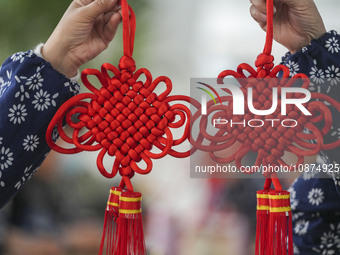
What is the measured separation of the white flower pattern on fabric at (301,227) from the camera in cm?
75

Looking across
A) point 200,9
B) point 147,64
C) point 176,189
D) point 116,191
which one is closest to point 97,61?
point 147,64

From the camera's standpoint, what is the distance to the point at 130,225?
1.60 ft

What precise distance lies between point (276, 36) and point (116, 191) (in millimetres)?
326

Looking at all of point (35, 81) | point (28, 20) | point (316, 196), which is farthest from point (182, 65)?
point (35, 81)

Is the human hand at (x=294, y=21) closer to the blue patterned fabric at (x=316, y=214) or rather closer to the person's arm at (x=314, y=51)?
the person's arm at (x=314, y=51)

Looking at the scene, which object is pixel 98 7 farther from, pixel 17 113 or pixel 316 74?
pixel 316 74

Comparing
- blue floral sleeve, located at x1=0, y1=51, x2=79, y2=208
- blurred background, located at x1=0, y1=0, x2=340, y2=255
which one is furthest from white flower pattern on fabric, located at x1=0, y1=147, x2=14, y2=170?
blurred background, located at x1=0, y1=0, x2=340, y2=255

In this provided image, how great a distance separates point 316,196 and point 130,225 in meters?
0.42

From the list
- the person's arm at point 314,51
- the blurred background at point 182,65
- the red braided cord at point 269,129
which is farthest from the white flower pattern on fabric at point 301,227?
the blurred background at point 182,65

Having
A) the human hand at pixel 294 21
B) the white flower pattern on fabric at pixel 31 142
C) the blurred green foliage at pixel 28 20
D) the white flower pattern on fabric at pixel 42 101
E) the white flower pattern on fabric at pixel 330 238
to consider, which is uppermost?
the blurred green foliage at pixel 28 20

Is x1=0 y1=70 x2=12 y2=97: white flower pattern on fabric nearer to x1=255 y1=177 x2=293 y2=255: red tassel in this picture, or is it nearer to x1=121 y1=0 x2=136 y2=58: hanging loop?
x1=121 y1=0 x2=136 y2=58: hanging loop

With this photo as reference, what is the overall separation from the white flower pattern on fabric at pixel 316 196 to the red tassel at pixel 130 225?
1.32 ft

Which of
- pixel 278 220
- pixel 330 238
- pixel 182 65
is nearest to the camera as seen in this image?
pixel 278 220

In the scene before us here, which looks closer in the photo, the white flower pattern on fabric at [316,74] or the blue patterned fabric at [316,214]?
the white flower pattern on fabric at [316,74]
